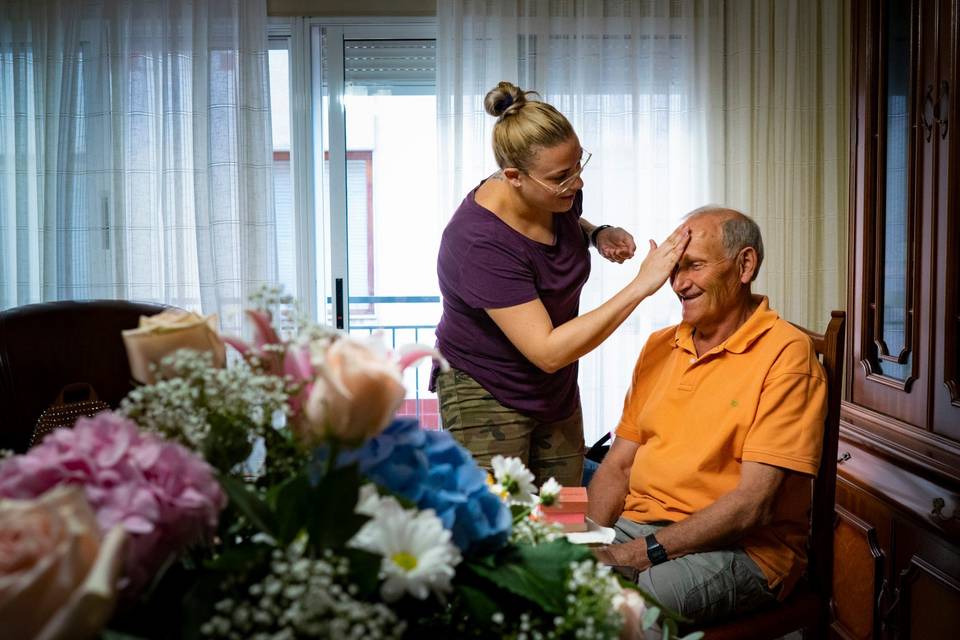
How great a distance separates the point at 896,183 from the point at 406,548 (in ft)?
6.99

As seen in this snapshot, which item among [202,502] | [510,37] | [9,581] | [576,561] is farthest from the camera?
[510,37]

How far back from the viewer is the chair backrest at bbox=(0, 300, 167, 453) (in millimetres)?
1980

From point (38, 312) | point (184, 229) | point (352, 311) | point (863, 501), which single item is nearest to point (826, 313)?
point (863, 501)

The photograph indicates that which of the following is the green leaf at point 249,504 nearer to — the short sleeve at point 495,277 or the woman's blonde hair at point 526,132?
the short sleeve at point 495,277

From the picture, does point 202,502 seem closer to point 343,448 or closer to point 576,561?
point 343,448

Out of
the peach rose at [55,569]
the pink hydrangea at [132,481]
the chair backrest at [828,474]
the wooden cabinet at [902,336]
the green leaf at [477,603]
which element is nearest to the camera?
the peach rose at [55,569]

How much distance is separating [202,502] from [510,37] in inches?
131

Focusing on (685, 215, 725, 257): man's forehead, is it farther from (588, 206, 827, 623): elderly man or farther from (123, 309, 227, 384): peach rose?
(123, 309, 227, 384): peach rose

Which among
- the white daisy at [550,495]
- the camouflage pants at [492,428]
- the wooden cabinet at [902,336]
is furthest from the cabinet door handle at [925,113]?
the white daisy at [550,495]

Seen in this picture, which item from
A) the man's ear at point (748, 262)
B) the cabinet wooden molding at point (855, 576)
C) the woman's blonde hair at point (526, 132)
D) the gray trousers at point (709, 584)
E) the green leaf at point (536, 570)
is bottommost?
the cabinet wooden molding at point (855, 576)

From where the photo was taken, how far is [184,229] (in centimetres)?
377

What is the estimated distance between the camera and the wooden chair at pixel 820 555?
1.84m

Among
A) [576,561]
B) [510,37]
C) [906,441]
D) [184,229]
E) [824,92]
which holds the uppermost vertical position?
[510,37]

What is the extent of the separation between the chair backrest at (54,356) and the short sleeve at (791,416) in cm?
129
